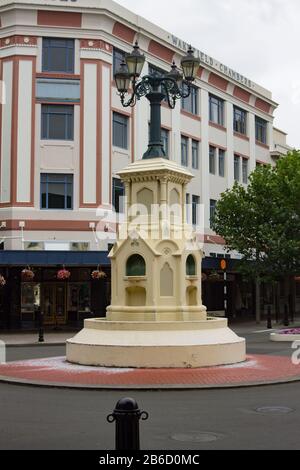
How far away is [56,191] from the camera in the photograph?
3262 cm

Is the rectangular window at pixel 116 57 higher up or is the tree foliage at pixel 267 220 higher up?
the rectangular window at pixel 116 57

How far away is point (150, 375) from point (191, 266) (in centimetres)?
420

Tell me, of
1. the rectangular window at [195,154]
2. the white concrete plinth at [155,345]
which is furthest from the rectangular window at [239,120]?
the white concrete plinth at [155,345]

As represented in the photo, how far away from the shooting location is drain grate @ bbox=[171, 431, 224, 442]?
8328 millimetres

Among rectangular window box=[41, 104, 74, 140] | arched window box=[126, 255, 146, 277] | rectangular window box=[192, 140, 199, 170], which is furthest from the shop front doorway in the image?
arched window box=[126, 255, 146, 277]

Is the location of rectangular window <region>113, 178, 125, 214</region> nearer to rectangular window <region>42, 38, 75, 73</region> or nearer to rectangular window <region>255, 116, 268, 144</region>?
rectangular window <region>42, 38, 75, 73</region>

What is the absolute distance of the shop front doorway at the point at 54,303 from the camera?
3381 centimetres

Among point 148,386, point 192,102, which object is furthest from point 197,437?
point 192,102

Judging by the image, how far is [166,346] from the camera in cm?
1504

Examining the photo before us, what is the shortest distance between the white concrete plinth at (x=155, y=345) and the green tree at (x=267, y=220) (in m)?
19.6

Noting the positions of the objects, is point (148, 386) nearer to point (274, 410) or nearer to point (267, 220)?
point (274, 410)

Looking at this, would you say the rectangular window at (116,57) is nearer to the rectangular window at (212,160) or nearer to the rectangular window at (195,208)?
the rectangular window at (195,208)

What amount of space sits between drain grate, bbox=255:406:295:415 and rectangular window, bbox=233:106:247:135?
122ft
